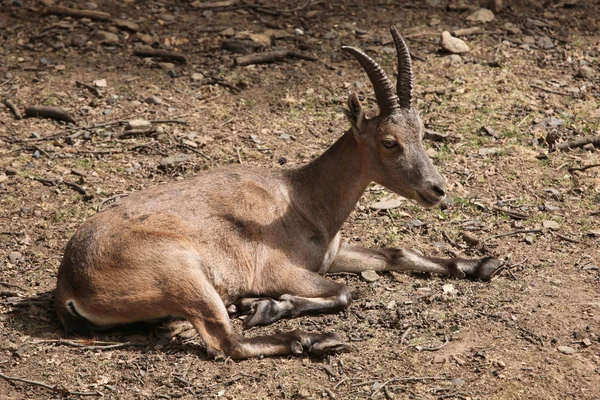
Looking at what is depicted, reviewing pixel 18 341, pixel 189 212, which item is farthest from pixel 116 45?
pixel 18 341

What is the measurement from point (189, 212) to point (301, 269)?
43.3 inches

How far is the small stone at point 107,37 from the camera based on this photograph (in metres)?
11.7

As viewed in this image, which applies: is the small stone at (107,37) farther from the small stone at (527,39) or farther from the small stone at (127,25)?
the small stone at (527,39)

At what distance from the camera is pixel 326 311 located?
7.30 metres

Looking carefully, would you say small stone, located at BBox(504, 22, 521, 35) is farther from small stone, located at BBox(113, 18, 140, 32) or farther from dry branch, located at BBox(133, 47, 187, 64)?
small stone, located at BBox(113, 18, 140, 32)

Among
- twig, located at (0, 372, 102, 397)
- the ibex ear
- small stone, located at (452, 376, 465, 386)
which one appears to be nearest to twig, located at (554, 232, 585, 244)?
the ibex ear

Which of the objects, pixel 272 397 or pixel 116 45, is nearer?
pixel 272 397

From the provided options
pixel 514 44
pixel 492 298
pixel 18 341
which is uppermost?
pixel 514 44

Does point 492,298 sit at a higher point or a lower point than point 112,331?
higher

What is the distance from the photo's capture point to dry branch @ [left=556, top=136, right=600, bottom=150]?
1009 centimetres

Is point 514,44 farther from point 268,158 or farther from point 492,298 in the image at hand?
point 492,298

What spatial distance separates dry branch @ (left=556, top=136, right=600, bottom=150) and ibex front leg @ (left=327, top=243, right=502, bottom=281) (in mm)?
2775

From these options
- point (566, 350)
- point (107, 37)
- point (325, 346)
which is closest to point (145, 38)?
point (107, 37)

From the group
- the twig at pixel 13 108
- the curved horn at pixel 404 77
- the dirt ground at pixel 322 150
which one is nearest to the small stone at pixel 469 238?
the dirt ground at pixel 322 150
